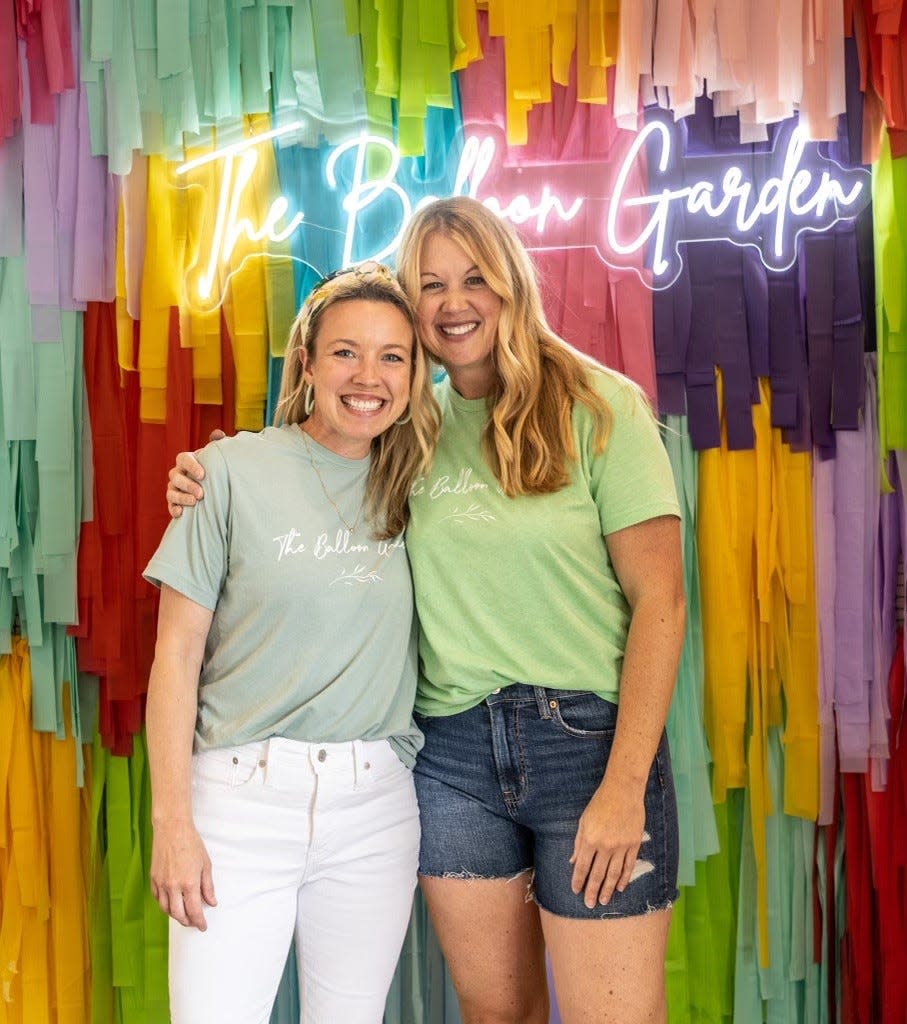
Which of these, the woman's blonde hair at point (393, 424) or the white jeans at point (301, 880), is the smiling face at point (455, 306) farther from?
the white jeans at point (301, 880)

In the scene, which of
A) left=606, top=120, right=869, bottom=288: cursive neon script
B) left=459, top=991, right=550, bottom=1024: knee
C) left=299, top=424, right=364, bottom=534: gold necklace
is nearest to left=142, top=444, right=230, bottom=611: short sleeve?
left=299, top=424, right=364, bottom=534: gold necklace

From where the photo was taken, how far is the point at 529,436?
1.94 m

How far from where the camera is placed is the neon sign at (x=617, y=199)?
261 centimetres

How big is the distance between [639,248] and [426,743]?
120cm

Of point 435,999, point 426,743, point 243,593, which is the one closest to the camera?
point 243,593

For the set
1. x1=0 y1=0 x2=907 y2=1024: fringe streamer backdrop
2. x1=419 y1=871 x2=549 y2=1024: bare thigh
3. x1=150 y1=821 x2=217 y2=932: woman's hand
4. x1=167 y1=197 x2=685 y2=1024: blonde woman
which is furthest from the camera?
x1=0 y1=0 x2=907 y2=1024: fringe streamer backdrop

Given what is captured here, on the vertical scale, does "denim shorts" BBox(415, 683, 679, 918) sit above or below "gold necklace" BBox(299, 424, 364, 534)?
below

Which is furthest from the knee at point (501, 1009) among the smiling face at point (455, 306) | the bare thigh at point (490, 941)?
the smiling face at point (455, 306)

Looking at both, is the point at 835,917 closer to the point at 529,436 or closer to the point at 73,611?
the point at 529,436

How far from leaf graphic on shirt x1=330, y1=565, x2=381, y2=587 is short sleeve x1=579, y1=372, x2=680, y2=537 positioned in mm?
372

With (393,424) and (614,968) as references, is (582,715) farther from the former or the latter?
(393,424)

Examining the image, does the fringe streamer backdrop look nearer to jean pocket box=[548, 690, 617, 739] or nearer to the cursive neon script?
the cursive neon script

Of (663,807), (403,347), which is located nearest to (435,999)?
(663,807)

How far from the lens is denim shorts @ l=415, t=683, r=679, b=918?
1.89 metres
